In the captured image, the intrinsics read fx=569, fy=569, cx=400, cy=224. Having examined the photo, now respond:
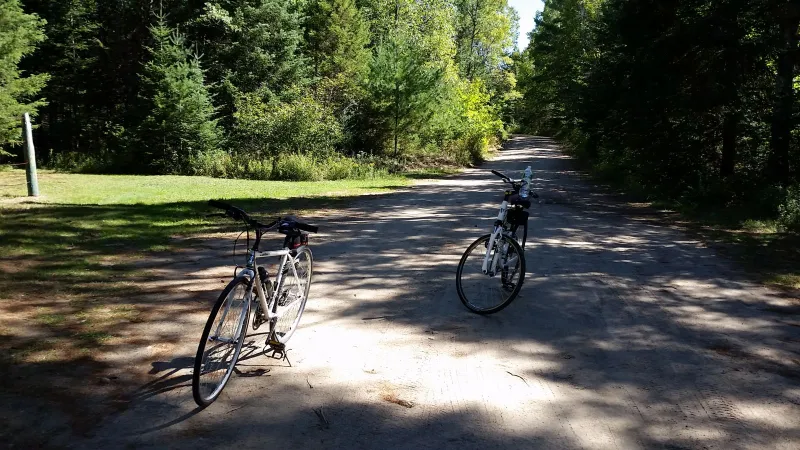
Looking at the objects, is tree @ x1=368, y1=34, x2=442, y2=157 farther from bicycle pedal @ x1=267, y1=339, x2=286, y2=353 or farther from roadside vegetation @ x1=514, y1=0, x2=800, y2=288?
bicycle pedal @ x1=267, y1=339, x2=286, y2=353

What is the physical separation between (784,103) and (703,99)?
189 cm

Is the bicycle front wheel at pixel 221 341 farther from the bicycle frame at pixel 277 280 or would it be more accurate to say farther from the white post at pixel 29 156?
A: the white post at pixel 29 156

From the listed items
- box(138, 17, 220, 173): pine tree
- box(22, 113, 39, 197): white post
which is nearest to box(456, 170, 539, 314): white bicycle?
box(22, 113, 39, 197): white post

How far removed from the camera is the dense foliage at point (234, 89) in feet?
77.8

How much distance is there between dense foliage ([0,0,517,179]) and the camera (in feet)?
77.8

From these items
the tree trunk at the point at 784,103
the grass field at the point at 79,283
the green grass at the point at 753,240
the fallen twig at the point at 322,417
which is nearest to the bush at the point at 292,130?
the grass field at the point at 79,283

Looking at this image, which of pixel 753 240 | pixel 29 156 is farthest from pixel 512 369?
pixel 29 156

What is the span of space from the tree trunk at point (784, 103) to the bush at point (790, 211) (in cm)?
143

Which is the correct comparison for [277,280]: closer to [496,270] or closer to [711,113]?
[496,270]

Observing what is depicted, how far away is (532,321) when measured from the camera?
17.7 feet

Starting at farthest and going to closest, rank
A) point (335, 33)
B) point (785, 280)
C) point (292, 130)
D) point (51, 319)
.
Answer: point (335, 33) → point (292, 130) → point (785, 280) → point (51, 319)

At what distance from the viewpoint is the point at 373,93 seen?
83.8 ft

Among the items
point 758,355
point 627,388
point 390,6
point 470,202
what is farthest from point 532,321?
point 390,6

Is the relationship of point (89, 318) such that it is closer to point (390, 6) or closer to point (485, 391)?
point (485, 391)
